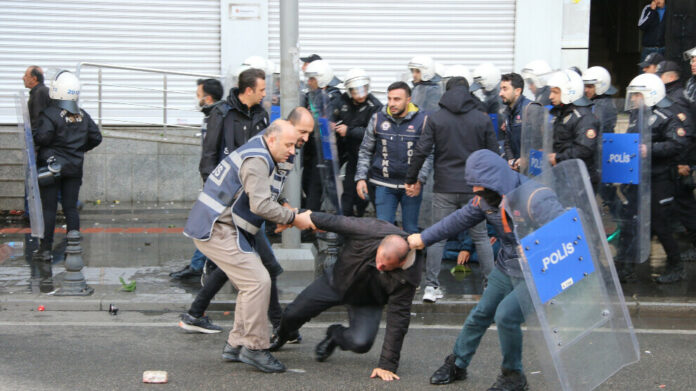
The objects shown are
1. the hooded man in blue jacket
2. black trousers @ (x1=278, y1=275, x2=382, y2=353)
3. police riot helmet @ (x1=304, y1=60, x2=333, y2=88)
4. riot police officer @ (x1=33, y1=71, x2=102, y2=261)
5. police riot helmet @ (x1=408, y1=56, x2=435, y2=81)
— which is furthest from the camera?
police riot helmet @ (x1=304, y1=60, x2=333, y2=88)

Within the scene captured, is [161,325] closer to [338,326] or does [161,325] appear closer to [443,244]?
[338,326]

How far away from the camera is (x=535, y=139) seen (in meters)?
7.95

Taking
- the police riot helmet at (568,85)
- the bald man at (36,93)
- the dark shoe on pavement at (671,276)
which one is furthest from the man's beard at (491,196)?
the bald man at (36,93)

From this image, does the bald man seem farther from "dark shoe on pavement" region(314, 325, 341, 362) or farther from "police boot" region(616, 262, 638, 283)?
"police boot" region(616, 262, 638, 283)

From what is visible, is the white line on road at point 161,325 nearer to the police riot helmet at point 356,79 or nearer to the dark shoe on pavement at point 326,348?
the dark shoe on pavement at point 326,348

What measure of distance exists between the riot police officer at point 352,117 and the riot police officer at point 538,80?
160 centimetres

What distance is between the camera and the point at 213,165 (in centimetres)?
726

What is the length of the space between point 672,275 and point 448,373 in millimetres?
3589

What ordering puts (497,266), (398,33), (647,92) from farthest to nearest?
(398,33), (647,92), (497,266)

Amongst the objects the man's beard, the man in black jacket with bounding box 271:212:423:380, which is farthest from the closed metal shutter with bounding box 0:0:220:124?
the man's beard

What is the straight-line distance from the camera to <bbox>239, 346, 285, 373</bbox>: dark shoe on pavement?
5.40 meters

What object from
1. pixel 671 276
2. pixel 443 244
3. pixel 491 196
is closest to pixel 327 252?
pixel 443 244

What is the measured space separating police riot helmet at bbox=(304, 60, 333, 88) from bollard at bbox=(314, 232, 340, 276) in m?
1.67

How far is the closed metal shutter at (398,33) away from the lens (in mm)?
12523
